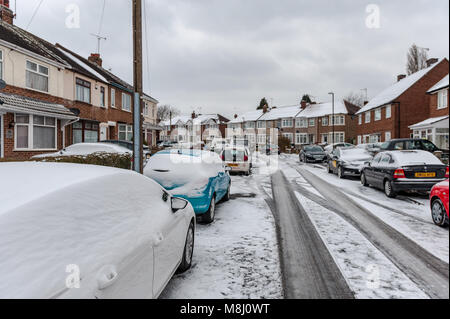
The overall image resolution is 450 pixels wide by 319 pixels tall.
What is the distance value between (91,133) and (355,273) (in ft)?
68.3

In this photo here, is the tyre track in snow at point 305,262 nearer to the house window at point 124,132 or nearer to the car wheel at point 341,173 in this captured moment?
the car wheel at point 341,173

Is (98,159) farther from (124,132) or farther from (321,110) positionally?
(321,110)

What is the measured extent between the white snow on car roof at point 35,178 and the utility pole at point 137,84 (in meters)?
5.00

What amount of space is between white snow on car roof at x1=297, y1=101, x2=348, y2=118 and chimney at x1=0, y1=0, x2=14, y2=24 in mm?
46787

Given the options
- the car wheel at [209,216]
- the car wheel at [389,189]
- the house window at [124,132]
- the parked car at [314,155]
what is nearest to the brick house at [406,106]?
the parked car at [314,155]

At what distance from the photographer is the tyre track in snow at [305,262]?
280 cm

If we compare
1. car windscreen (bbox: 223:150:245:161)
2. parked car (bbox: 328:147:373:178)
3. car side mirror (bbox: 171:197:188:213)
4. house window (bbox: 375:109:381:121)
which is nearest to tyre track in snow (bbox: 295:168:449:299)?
parked car (bbox: 328:147:373:178)

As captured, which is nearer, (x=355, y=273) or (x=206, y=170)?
(x=355, y=273)

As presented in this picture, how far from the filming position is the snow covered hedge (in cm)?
808

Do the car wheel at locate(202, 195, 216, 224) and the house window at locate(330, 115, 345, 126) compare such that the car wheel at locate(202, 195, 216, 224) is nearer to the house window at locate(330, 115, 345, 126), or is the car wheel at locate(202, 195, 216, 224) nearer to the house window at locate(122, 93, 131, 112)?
the house window at locate(122, 93, 131, 112)
